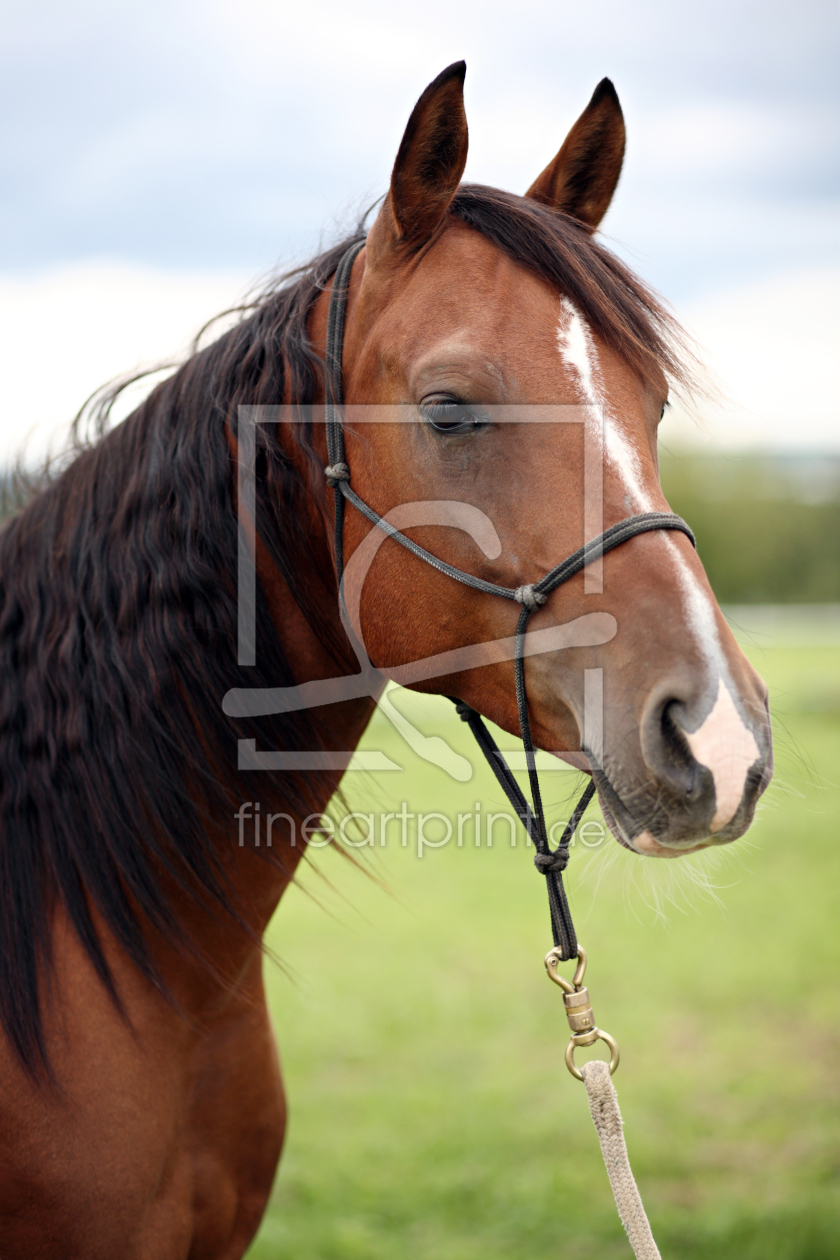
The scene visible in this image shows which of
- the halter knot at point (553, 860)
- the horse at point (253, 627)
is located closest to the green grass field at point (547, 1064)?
the halter knot at point (553, 860)

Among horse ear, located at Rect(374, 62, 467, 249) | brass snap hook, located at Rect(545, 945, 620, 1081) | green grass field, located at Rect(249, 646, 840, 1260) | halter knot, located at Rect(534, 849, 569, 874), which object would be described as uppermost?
horse ear, located at Rect(374, 62, 467, 249)

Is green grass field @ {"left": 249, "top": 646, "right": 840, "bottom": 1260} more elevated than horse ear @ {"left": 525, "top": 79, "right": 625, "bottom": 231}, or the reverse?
horse ear @ {"left": 525, "top": 79, "right": 625, "bottom": 231}

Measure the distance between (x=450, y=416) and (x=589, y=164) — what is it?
0.77 metres

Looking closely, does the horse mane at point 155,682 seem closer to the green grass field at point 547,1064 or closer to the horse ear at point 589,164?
the horse ear at point 589,164

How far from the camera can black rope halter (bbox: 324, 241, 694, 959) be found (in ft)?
4.66

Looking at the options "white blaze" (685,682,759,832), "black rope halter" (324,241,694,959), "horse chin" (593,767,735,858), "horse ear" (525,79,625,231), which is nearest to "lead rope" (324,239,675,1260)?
"black rope halter" (324,241,694,959)

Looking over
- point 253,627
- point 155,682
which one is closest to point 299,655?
point 253,627

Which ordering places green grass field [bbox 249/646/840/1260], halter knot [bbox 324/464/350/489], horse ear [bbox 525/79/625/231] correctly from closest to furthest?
halter knot [bbox 324/464/350/489]
horse ear [bbox 525/79/625/231]
green grass field [bbox 249/646/840/1260]

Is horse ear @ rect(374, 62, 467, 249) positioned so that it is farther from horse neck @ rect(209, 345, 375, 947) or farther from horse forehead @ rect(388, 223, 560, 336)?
horse neck @ rect(209, 345, 375, 947)

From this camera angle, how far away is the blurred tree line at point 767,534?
1532 inches

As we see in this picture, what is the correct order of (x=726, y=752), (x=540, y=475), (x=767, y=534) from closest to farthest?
(x=726, y=752)
(x=540, y=475)
(x=767, y=534)

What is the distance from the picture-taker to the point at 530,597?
148cm

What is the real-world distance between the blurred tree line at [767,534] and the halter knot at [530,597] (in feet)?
123

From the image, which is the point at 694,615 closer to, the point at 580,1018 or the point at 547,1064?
the point at 580,1018
